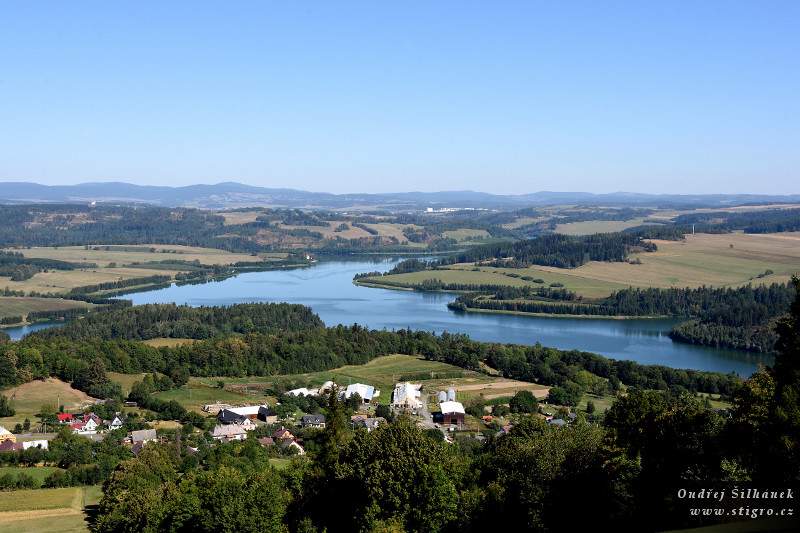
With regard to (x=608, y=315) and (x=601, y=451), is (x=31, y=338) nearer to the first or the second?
(x=601, y=451)

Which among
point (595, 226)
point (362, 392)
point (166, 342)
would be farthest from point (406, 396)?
point (595, 226)

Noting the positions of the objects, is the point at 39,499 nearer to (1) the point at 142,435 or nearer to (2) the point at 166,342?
(1) the point at 142,435

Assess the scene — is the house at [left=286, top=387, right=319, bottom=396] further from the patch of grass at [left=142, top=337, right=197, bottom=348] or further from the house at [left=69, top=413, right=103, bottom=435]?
the patch of grass at [left=142, top=337, right=197, bottom=348]

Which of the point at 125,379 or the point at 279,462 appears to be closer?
the point at 279,462

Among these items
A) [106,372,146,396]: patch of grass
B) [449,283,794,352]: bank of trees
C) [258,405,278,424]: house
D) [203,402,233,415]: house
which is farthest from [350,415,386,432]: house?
[449,283,794,352]: bank of trees

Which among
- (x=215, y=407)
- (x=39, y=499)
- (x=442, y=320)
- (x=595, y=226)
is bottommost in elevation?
(x=442, y=320)

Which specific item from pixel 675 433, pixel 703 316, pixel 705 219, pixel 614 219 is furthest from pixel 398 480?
pixel 614 219
